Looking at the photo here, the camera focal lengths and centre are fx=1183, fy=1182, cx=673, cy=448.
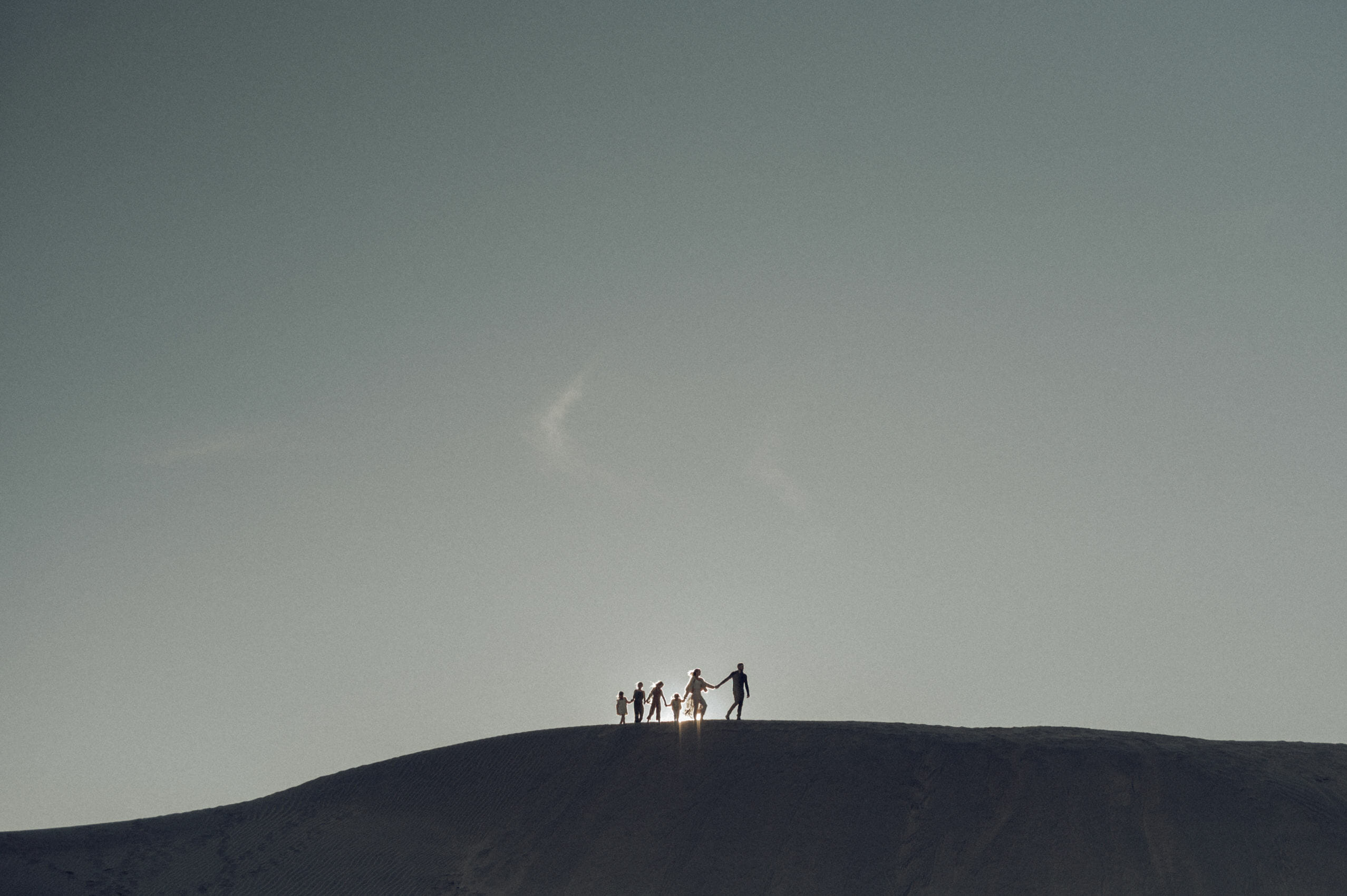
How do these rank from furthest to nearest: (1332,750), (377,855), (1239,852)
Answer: (1332,750)
(377,855)
(1239,852)

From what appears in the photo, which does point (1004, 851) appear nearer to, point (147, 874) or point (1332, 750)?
point (1332, 750)

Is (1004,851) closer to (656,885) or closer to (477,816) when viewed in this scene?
(656,885)

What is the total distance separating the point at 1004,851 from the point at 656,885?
21.6 ft

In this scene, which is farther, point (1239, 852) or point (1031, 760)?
point (1031, 760)

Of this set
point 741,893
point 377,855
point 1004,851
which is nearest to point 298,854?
point 377,855

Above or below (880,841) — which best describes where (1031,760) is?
above

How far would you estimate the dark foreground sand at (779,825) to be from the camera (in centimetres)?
2191

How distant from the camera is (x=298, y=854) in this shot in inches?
941

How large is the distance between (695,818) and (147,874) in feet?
35.1

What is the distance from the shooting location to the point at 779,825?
2345cm

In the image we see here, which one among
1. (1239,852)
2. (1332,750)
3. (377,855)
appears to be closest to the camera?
(1239,852)

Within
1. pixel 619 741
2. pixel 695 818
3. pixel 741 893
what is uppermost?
pixel 619 741

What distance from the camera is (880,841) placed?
22750 mm

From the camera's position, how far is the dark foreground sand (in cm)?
2191
